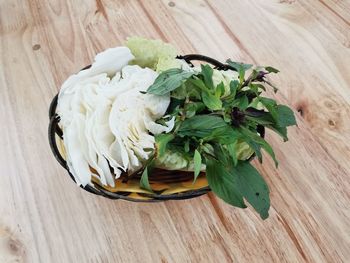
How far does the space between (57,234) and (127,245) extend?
116 millimetres

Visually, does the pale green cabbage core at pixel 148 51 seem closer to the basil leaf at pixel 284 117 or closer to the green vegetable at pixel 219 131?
the green vegetable at pixel 219 131

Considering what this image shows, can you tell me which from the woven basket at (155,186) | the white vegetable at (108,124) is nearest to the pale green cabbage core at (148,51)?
the white vegetable at (108,124)

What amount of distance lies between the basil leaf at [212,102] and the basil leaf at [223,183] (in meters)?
0.08

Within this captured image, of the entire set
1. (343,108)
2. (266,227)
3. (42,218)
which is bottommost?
(42,218)

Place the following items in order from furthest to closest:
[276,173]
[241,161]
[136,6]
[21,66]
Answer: [136,6]
[21,66]
[276,173]
[241,161]

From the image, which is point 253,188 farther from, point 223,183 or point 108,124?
point 108,124

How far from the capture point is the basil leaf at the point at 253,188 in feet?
1.89

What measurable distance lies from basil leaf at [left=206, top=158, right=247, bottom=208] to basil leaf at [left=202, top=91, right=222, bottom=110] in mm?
75

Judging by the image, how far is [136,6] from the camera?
3.31 feet

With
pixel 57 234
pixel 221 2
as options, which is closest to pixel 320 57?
pixel 221 2

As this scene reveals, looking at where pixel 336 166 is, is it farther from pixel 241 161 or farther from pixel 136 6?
pixel 136 6

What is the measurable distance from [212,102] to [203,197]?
197 mm

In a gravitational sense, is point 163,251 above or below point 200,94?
below

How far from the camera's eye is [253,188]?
0.58m
